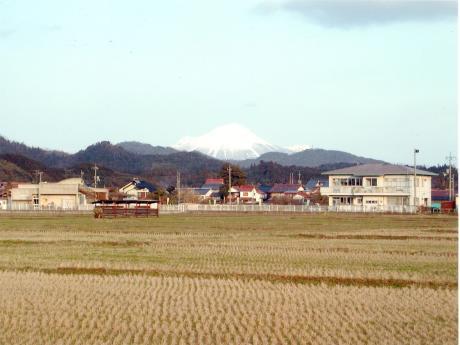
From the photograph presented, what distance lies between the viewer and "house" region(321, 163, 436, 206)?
242 ft

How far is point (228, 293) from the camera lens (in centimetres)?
1555

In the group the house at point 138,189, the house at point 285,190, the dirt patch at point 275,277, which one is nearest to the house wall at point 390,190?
the house at point 138,189

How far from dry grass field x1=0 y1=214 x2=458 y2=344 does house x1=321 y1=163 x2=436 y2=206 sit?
44841 mm

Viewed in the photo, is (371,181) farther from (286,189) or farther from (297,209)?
(286,189)

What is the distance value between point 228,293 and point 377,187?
5987cm

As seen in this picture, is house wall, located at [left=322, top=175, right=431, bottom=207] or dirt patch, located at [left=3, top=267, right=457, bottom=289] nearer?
dirt patch, located at [left=3, top=267, right=457, bottom=289]

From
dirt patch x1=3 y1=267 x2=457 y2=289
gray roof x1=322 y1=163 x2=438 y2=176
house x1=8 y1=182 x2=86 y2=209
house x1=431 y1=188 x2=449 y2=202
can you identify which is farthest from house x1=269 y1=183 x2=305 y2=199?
dirt patch x1=3 y1=267 x2=457 y2=289

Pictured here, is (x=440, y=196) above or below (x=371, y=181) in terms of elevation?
below

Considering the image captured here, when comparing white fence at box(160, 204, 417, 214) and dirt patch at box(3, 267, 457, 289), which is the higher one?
white fence at box(160, 204, 417, 214)

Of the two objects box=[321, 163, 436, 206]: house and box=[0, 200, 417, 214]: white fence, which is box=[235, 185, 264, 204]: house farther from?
box=[321, 163, 436, 206]: house

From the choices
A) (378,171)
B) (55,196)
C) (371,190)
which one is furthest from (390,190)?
(55,196)

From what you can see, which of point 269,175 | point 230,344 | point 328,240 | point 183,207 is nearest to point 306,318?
point 230,344

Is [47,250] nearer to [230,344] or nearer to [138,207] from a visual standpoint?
[230,344]

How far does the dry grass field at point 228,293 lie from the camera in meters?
11.6
